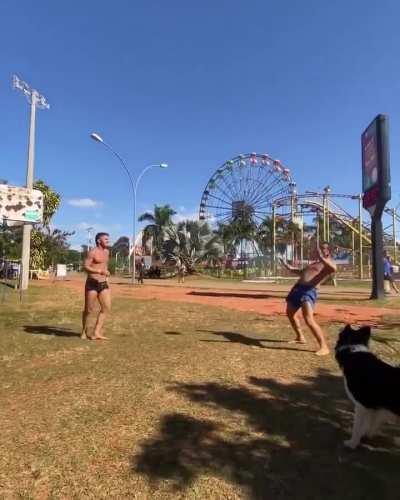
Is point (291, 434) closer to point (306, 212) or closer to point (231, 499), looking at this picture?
point (231, 499)

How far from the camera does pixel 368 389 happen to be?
128 inches

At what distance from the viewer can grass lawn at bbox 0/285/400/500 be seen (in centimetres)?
300

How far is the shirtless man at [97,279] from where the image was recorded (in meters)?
7.00

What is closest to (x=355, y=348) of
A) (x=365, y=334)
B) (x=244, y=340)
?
(x=365, y=334)

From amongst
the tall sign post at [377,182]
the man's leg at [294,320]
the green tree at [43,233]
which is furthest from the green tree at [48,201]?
the man's leg at [294,320]

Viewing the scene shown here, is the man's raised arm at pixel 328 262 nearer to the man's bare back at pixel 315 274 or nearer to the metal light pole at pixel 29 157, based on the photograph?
the man's bare back at pixel 315 274

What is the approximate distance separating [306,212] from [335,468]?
41492 mm

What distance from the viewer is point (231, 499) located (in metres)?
2.84

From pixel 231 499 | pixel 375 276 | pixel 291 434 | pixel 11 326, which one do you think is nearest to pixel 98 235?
pixel 11 326

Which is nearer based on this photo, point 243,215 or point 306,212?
point 306,212

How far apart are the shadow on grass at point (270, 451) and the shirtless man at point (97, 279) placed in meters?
3.00

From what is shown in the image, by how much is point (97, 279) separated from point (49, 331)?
1618 mm

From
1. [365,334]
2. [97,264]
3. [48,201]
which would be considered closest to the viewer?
[365,334]

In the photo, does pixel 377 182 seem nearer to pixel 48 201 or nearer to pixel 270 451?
pixel 270 451
